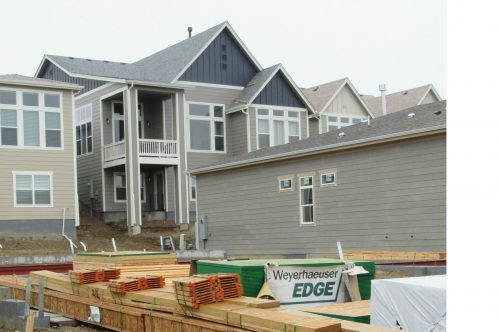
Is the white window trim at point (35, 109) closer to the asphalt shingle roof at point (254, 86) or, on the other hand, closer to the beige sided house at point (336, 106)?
the asphalt shingle roof at point (254, 86)

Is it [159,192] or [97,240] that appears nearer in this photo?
[97,240]

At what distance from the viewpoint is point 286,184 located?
20.7 meters

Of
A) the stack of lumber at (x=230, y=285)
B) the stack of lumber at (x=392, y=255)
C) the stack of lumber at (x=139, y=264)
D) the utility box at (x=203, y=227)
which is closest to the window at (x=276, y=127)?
the utility box at (x=203, y=227)

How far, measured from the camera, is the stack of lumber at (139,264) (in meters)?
11.9

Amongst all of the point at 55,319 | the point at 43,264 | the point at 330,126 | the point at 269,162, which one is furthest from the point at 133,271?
the point at 330,126

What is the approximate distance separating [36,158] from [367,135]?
13462 mm

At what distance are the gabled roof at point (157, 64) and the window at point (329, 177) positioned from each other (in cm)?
1110

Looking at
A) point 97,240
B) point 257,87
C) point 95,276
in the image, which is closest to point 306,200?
point 97,240

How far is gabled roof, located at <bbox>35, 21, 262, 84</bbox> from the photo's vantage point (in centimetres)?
2884

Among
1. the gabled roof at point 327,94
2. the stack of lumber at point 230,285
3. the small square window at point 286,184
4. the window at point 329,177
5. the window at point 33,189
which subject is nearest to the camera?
the stack of lumber at point 230,285

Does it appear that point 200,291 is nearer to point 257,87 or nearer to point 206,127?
point 206,127

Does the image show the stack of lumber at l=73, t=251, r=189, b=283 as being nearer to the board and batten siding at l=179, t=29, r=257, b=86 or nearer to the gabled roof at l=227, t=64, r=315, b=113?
the gabled roof at l=227, t=64, r=315, b=113

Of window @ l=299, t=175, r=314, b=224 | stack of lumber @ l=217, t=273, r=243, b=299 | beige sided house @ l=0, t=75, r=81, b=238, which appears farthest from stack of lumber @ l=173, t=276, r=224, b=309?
beige sided house @ l=0, t=75, r=81, b=238

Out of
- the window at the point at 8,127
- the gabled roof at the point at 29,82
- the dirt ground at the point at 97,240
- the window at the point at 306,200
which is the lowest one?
the dirt ground at the point at 97,240
